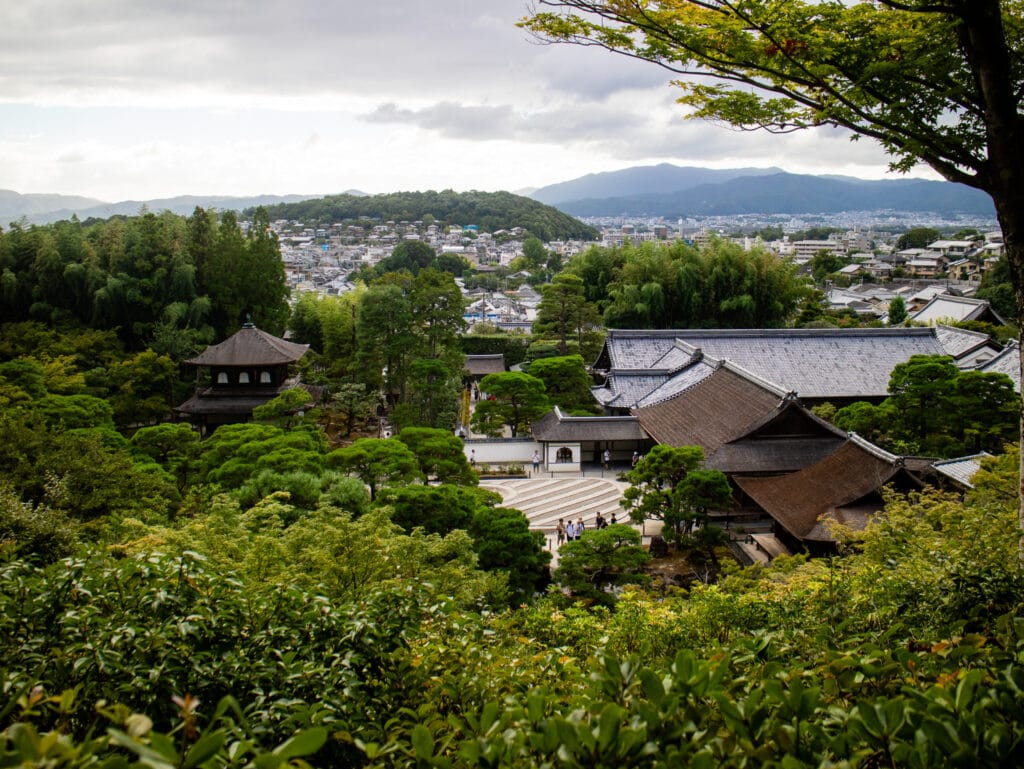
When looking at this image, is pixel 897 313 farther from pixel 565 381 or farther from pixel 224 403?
pixel 224 403

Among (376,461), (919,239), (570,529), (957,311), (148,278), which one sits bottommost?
(570,529)

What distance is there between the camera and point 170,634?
285 centimetres

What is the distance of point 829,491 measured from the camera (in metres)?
14.0

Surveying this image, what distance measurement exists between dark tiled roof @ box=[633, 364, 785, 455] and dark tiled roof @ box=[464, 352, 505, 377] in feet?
47.8

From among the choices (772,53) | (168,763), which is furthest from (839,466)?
(168,763)

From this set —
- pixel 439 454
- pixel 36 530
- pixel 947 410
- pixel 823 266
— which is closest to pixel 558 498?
pixel 439 454

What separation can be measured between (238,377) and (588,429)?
12.5m

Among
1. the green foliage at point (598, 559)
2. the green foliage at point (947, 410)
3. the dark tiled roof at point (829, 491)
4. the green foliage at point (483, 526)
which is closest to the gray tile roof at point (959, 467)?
the dark tiled roof at point (829, 491)

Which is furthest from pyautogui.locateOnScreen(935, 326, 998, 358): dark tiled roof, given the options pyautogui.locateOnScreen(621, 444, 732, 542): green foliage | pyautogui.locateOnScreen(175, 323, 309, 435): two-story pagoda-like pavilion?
pyautogui.locateOnScreen(175, 323, 309, 435): two-story pagoda-like pavilion

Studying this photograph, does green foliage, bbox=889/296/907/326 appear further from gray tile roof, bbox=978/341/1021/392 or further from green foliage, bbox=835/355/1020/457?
green foliage, bbox=835/355/1020/457

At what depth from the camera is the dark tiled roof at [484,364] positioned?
36250 mm

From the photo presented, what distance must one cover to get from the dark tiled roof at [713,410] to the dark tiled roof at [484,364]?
14567 mm

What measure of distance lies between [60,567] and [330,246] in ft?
444

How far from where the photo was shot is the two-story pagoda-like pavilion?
24453 millimetres
